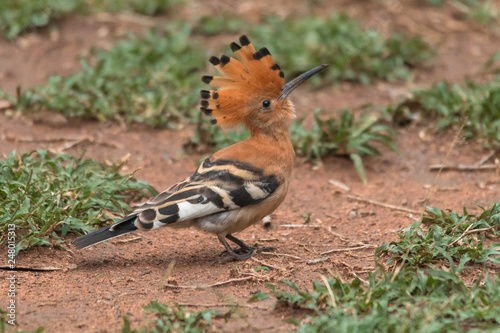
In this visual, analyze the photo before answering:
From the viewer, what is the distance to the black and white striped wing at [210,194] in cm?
463

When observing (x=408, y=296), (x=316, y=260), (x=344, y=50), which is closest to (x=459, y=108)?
(x=344, y=50)

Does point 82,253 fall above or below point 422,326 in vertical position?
below

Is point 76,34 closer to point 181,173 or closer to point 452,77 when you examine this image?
point 181,173

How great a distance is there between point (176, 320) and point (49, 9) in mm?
6587

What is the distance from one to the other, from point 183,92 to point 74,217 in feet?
9.69

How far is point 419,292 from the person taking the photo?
3920 mm

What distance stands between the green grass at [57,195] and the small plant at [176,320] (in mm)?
1328

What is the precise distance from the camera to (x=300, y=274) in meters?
4.55

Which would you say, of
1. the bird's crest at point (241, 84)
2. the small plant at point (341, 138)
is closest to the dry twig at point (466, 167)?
the small plant at point (341, 138)

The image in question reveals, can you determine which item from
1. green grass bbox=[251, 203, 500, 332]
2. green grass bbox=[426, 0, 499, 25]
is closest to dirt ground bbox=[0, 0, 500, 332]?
green grass bbox=[426, 0, 499, 25]

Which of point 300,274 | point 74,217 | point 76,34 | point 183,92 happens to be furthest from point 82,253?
point 76,34

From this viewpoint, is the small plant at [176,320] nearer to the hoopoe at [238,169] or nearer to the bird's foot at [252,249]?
the hoopoe at [238,169]

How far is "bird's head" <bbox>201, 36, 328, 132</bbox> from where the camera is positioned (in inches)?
197

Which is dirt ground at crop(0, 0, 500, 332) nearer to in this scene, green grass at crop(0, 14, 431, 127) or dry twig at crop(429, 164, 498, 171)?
dry twig at crop(429, 164, 498, 171)
